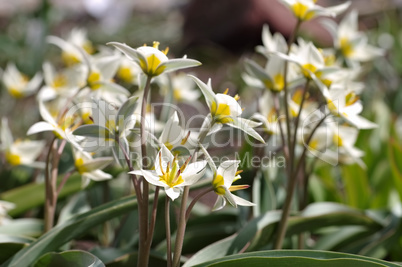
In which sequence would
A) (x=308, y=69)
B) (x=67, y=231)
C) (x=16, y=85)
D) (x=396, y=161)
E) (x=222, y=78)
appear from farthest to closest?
(x=222, y=78), (x=16, y=85), (x=396, y=161), (x=308, y=69), (x=67, y=231)

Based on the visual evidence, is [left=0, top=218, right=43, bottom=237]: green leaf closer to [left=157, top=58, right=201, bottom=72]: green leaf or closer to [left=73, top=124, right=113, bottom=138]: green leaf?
[left=73, top=124, right=113, bottom=138]: green leaf

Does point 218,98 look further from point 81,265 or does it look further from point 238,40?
point 238,40

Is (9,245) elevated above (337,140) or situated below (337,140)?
below

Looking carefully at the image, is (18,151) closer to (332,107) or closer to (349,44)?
(332,107)

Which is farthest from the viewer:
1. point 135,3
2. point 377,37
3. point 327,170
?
point 135,3

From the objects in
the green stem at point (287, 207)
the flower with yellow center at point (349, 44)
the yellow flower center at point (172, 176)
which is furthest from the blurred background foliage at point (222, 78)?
the yellow flower center at point (172, 176)

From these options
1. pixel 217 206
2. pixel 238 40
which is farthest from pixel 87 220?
pixel 238 40

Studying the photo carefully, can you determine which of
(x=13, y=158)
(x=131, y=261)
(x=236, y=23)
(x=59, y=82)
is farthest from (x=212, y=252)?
(x=236, y=23)
